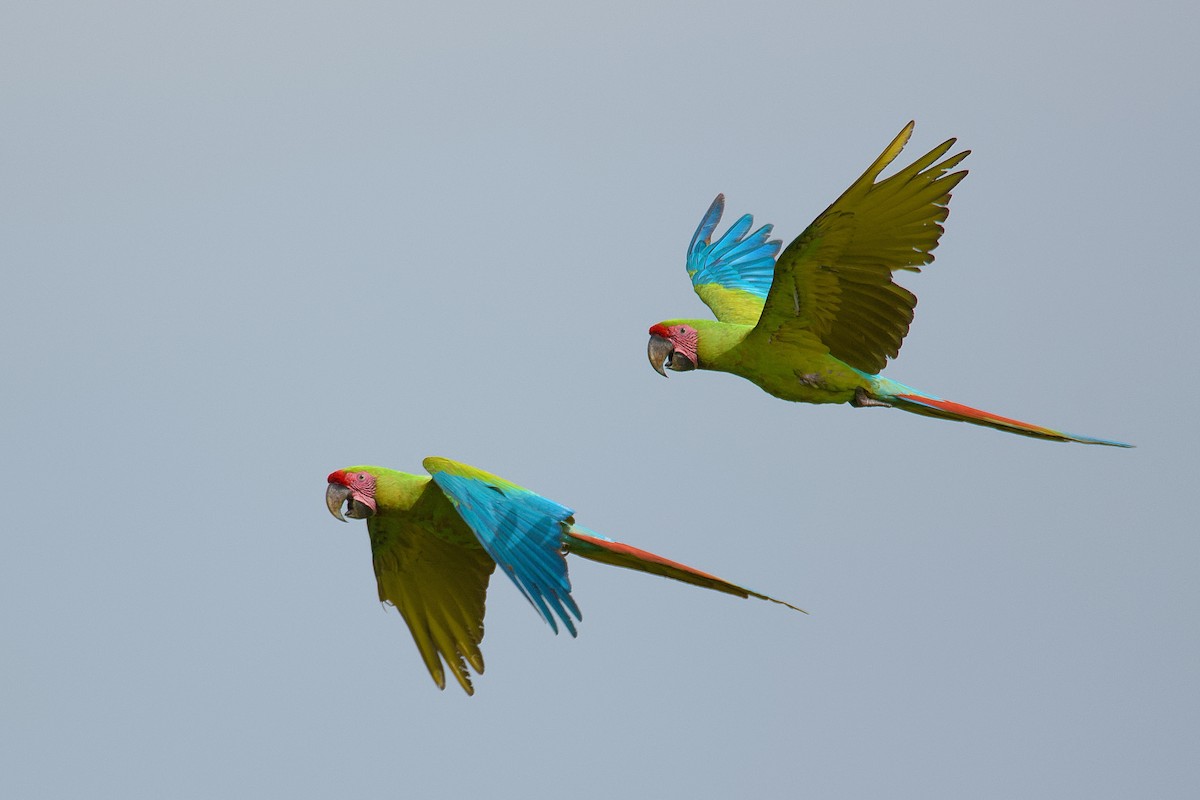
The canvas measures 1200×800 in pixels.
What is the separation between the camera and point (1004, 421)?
36.1 feet

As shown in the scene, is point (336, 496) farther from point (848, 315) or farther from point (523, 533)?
point (848, 315)

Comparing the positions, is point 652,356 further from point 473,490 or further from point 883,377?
point 473,490

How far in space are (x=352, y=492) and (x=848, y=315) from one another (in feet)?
9.91

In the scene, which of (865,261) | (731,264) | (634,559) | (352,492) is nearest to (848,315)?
(865,261)

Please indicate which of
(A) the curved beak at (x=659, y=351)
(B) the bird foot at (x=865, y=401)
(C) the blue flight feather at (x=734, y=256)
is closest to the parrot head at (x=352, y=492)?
(A) the curved beak at (x=659, y=351)

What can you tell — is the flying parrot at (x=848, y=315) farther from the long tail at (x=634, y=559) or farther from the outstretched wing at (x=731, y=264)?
the long tail at (x=634, y=559)

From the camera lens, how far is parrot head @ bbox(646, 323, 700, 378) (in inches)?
461

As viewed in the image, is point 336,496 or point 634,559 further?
point 336,496

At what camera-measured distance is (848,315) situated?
11.2 meters

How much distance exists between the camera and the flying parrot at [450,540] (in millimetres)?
9742

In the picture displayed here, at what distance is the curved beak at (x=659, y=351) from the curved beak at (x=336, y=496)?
2.25 metres

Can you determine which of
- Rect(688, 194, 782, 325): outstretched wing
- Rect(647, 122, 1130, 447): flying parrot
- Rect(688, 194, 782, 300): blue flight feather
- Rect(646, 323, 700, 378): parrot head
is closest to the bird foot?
Rect(647, 122, 1130, 447): flying parrot

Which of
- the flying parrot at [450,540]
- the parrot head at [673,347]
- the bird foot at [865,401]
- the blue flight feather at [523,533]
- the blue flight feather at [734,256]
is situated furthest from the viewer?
the blue flight feather at [734,256]

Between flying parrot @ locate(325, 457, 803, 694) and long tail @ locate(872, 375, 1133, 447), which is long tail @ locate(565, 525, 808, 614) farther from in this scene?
long tail @ locate(872, 375, 1133, 447)
